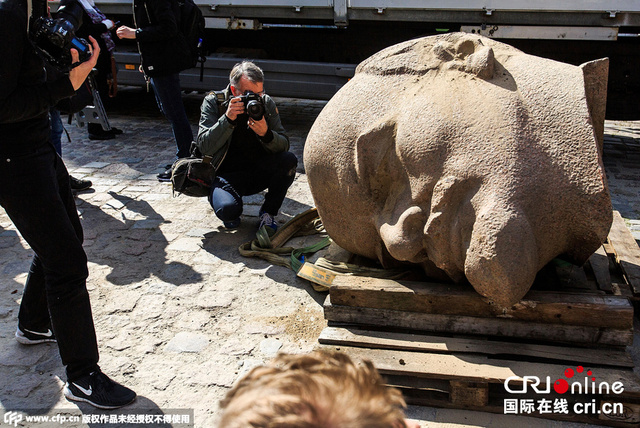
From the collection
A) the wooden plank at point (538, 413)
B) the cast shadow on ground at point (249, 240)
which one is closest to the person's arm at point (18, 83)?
the cast shadow on ground at point (249, 240)

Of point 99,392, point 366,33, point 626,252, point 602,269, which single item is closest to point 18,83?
point 99,392

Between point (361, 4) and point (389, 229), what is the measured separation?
417 centimetres

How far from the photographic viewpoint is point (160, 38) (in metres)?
4.79

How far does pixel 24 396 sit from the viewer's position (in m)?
2.52

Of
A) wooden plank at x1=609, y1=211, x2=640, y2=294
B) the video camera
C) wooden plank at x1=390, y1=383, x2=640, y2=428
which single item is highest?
the video camera

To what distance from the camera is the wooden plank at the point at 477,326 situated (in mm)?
2445

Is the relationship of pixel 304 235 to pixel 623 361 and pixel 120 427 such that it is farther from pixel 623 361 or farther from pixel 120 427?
pixel 623 361

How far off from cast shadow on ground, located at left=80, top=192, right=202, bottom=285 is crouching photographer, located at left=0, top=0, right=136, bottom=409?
1091 mm

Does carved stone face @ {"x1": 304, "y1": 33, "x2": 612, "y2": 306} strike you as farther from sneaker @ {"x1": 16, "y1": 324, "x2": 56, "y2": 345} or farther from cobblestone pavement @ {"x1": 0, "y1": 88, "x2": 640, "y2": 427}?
sneaker @ {"x1": 16, "y1": 324, "x2": 56, "y2": 345}

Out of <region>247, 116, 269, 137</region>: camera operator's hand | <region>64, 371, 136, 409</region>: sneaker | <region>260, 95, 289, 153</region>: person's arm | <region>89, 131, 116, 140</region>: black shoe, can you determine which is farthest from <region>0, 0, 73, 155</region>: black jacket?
<region>89, 131, 116, 140</region>: black shoe

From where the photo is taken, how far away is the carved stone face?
2355mm

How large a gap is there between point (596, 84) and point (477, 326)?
52.0 inches

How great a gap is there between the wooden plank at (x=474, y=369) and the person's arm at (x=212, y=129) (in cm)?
204

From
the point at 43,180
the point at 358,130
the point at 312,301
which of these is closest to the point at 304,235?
the point at 312,301
